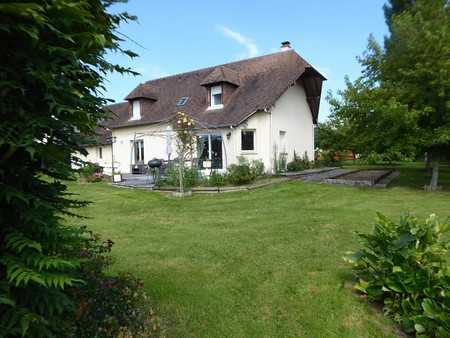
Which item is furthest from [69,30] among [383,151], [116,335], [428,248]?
[383,151]

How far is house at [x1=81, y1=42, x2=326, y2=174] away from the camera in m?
16.7

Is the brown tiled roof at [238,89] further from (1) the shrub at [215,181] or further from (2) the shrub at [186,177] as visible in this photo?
(1) the shrub at [215,181]

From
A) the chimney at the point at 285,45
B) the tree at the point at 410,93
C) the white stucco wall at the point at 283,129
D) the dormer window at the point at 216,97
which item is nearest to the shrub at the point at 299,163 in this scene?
the white stucco wall at the point at 283,129

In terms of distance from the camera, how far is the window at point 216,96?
18438mm

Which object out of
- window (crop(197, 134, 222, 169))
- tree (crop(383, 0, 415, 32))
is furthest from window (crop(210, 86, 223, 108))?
tree (crop(383, 0, 415, 32))

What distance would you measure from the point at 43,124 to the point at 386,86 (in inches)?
480

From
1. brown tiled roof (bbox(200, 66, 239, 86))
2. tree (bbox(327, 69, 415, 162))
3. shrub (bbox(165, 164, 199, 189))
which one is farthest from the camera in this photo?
brown tiled roof (bbox(200, 66, 239, 86))

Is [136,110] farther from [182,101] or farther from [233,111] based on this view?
[233,111]

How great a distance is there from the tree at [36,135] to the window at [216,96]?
16.8 meters

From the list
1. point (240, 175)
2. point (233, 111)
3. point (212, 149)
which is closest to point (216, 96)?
point (233, 111)

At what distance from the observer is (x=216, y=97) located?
1875cm

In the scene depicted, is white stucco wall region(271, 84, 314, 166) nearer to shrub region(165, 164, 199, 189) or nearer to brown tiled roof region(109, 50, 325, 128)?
brown tiled roof region(109, 50, 325, 128)

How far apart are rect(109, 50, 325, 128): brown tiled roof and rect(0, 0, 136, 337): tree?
14068 mm

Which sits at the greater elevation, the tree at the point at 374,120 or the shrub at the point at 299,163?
the tree at the point at 374,120
